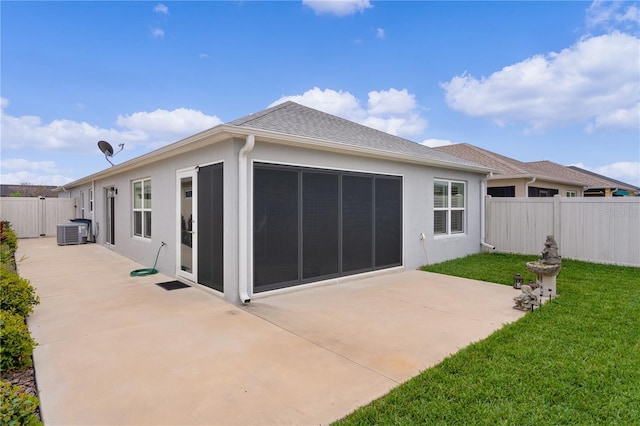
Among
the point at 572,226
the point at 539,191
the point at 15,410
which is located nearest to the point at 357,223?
the point at 15,410

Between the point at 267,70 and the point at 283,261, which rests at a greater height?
the point at 267,70

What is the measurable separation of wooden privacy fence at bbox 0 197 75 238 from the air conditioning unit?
12.6 ft

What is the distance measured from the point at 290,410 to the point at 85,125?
22554 mm

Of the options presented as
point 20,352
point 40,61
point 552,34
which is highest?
point 552,34

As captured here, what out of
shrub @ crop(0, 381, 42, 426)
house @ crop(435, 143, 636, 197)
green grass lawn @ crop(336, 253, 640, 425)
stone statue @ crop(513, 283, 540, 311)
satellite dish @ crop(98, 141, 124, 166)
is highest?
satellite dish @ crop(98, 141, 124, 166)

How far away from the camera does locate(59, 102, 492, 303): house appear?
5258 millimetres

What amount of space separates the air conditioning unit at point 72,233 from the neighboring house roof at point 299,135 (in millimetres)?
5408

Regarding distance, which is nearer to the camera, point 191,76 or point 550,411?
point 550,411

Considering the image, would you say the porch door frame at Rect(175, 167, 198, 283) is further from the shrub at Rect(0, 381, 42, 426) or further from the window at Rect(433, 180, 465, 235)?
the window at Rect(433, 180, 465, 235)

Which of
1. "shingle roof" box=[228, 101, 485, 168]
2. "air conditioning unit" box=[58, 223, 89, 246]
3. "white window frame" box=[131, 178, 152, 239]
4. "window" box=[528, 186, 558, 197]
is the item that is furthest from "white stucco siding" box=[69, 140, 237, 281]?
"window" box=[528, 186, 558, 197]

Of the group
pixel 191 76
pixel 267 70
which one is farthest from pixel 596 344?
pixel 191 76

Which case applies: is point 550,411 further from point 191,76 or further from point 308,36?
point 191,76

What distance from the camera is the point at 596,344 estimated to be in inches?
136

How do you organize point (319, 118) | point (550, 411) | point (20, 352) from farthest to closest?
point (319, 118)
point (20, 352)
point (550, 411)
